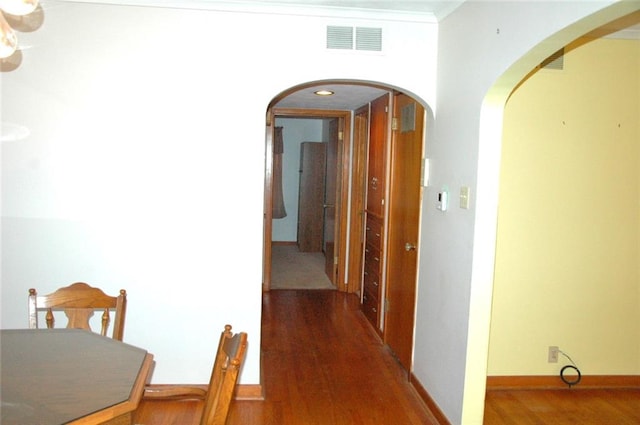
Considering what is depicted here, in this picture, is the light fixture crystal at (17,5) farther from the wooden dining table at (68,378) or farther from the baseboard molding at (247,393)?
the baseboard molding at (247,393)

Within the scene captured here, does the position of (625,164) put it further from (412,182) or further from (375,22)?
(375,22)

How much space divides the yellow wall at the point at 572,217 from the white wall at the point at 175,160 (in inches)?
23.7

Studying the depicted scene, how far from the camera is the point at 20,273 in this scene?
300 centimetres

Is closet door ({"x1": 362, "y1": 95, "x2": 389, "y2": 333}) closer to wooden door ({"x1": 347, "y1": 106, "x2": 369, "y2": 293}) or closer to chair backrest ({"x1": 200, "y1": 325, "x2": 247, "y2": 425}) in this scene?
wooden door ({"x1": 347, "y1": 106, "x2": 369, "y2": 293})

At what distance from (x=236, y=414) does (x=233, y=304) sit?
64 centimetres

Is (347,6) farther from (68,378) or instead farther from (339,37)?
(68,378)

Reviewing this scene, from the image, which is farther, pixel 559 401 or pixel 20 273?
pixel 559 401

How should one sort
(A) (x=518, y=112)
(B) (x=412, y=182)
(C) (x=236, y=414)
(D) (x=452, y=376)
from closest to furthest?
(D) (x=452, y=376) < (C) (x=236, y=414) < (A) (x=518, y=112) < (B) (x=412, y=182)

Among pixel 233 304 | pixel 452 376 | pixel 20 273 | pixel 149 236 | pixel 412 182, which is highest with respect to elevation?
pixel 412 182

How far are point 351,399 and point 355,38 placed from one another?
2.22 m

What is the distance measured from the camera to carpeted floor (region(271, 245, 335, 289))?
6098mm

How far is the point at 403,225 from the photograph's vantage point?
147 inches

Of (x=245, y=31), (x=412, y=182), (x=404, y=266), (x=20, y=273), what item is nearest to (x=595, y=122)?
(x=412, y=182)

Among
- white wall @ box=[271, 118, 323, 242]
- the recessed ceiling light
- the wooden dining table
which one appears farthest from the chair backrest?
white wall @ box=[271, 118, 323, 242]
